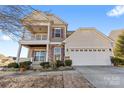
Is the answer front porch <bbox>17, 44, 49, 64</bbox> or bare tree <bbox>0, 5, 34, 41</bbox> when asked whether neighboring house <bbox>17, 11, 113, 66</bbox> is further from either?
bare tree <bbox>0, 5, 34, 41</bbox>

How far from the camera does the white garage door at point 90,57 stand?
17.3 meters

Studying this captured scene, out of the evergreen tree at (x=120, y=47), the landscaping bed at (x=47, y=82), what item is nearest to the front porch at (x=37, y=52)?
the landscaping bed at (x=47, y=82)

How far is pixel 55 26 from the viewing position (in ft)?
62.4

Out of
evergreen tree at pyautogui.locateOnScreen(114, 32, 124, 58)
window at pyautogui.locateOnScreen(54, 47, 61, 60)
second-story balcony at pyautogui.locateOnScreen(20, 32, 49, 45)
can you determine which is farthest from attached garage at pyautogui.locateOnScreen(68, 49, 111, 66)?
evergreen tree at pyautogui.locateOnScreen(114, 32, 124, 58)

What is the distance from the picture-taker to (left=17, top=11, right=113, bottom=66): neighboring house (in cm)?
1747

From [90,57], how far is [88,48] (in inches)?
39.7

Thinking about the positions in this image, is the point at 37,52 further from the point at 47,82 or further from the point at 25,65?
the point at 47,82

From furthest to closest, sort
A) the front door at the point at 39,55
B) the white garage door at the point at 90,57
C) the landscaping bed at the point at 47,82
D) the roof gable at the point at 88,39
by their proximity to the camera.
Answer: the front door at the point at 39,55
the roof gable at the point at 88,39
the white garage door at the point at 90,57
the landscaping bed at the point at 47,82

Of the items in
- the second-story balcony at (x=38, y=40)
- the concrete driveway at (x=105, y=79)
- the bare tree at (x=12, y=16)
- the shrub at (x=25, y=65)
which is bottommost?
the concrete driveway at (x=105, y=79)

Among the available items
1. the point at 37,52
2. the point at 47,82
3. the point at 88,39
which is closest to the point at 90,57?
the point at 88,39

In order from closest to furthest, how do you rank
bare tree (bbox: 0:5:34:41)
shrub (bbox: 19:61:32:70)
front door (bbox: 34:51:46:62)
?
1. bare tree (bbox: 0:5:34:41)
2. shrub (bbox: 19:61:32:70)
3. front door (bbox: 34:51:46:62)

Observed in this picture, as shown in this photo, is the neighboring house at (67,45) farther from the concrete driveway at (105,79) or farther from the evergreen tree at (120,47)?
the evergreen tree at (120,47)
